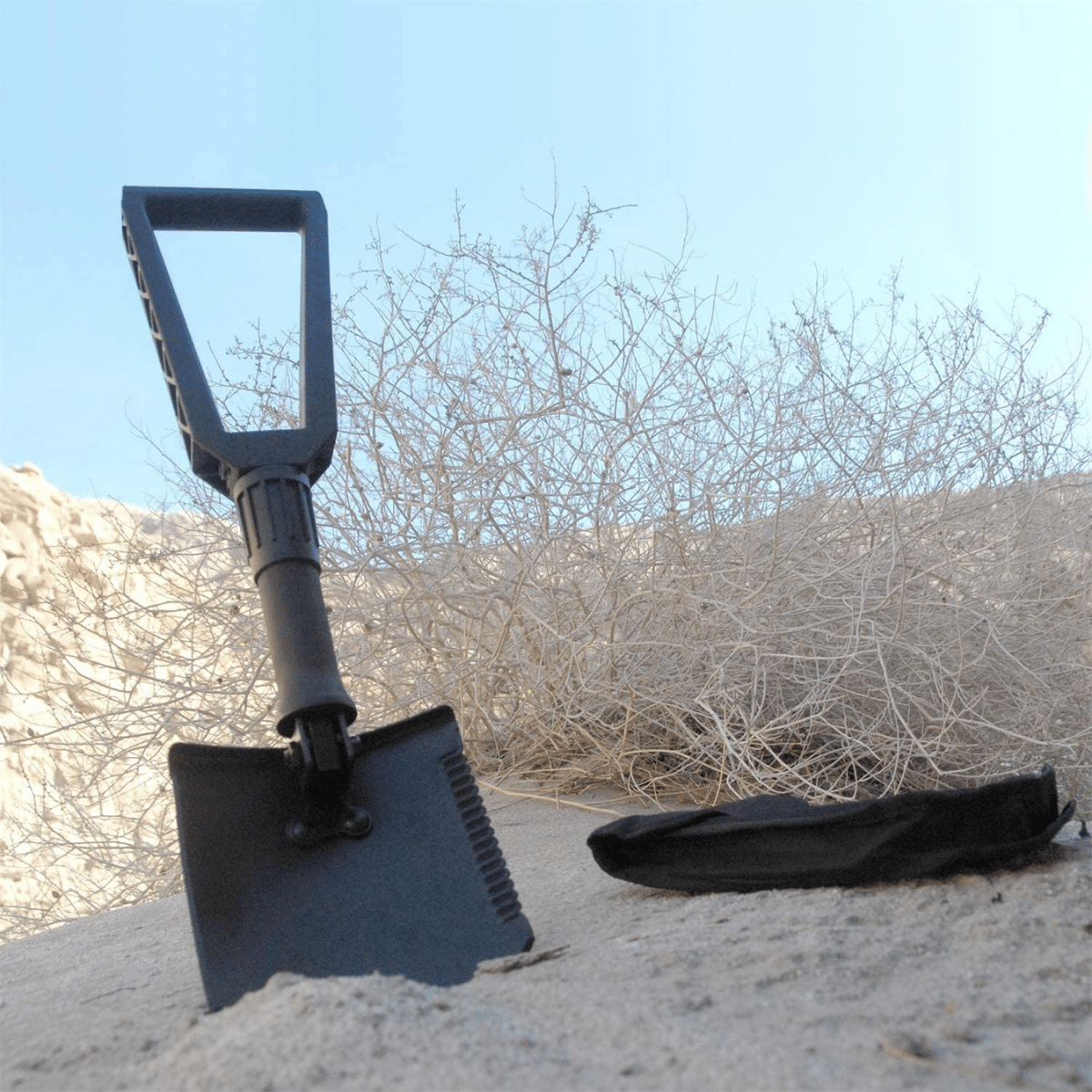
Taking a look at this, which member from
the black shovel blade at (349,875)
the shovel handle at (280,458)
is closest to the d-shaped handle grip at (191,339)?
the shovel handle at (280,458)

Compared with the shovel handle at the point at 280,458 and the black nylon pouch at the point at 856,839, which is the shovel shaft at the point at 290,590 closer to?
the shovel handle at the point at 280,458

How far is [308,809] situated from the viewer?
1.31 metres

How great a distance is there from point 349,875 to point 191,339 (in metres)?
0.76

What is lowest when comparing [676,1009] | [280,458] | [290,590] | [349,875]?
[676,1009]

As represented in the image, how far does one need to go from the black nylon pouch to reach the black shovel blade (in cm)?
→ 22

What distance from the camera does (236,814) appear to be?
1272 mm

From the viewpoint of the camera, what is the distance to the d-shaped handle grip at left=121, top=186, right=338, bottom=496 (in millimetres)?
1358

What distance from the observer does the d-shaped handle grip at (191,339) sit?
1.36 metres

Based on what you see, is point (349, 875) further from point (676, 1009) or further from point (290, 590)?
point (676, 1009)

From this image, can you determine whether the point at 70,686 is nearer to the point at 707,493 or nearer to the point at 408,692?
the point at 408,692

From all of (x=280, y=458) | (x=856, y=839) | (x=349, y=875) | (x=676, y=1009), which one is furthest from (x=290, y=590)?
(x=856, y=839)

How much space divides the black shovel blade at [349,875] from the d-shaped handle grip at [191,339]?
38 cm

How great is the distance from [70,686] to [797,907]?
2.15m

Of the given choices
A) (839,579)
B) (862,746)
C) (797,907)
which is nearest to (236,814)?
(797,907)
